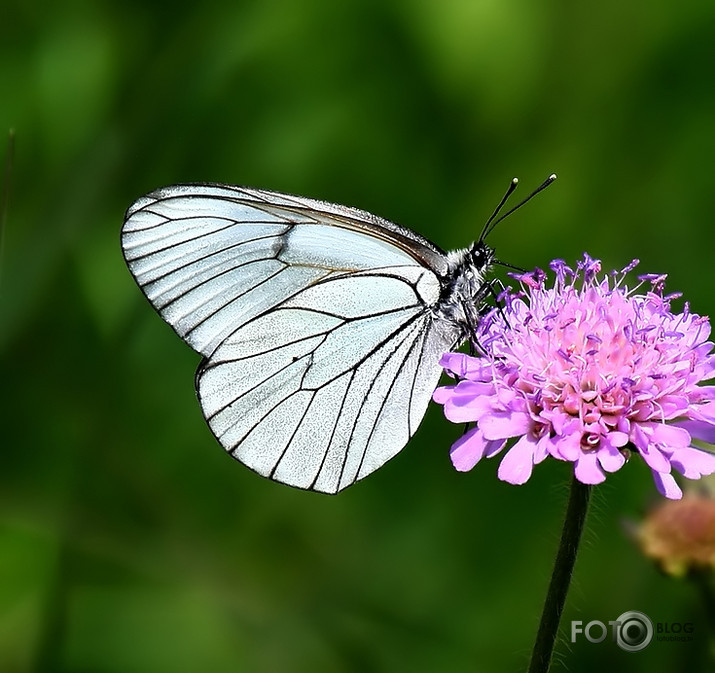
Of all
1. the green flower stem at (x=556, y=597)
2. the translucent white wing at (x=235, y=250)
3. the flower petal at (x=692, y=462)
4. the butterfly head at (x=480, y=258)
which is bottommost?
the green flower stem at (x=556, y=597)

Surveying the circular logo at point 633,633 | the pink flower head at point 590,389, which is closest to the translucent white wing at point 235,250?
the pink flower head at point 590,389

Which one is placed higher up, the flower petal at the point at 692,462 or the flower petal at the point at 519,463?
the flower petal at the point at 692,462

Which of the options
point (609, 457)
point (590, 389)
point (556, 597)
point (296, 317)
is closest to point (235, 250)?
point (296, 317)

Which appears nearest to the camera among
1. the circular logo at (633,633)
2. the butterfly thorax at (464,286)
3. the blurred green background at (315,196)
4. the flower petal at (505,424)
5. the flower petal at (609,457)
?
the flower petal at (609,457)

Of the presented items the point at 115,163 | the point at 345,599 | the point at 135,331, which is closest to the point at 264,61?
the point at 115,163

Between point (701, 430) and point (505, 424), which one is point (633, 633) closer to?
point (701, 430)

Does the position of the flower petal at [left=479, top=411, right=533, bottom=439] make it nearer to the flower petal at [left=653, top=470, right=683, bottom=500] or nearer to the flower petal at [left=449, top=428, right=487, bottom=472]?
the flower petal at [left=449, top=428, right=487, bottom=472]

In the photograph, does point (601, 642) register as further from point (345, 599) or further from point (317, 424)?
point (317, 424)

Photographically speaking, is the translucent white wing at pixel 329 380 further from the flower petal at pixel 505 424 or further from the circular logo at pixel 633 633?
the circular logo at pixel 633 633

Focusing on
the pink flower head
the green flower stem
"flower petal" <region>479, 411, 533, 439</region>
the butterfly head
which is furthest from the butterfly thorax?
the green flower stem
